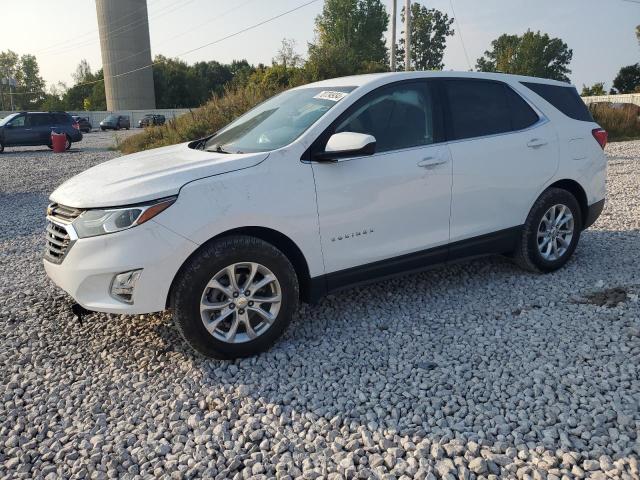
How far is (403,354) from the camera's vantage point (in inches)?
139

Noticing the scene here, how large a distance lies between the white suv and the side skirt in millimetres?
12

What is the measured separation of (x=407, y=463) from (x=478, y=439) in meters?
0.42

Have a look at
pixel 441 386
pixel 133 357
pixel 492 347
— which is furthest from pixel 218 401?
pixel 492 347

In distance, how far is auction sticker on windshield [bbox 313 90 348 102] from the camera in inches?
153

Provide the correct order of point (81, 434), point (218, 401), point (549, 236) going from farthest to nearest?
point (549, 236)
point (218, 401)
point (81, 434)

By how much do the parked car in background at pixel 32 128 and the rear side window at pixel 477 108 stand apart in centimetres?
2182

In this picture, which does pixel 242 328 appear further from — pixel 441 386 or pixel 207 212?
pixel 441 386

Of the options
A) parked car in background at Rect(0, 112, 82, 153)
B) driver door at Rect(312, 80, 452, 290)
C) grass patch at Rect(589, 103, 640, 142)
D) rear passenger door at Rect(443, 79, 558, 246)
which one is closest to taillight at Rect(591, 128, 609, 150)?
rear passenger door at Rect(443, 79, 558, 246)

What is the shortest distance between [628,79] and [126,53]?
6677cm

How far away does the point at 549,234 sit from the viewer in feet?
16.0

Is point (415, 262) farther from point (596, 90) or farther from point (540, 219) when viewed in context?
point (596, 90)

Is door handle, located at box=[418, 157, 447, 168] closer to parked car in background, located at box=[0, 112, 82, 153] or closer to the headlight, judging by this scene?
the headlight

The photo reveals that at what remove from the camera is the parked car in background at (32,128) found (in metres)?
22.0

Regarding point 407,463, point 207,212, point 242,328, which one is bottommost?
point 407,463
